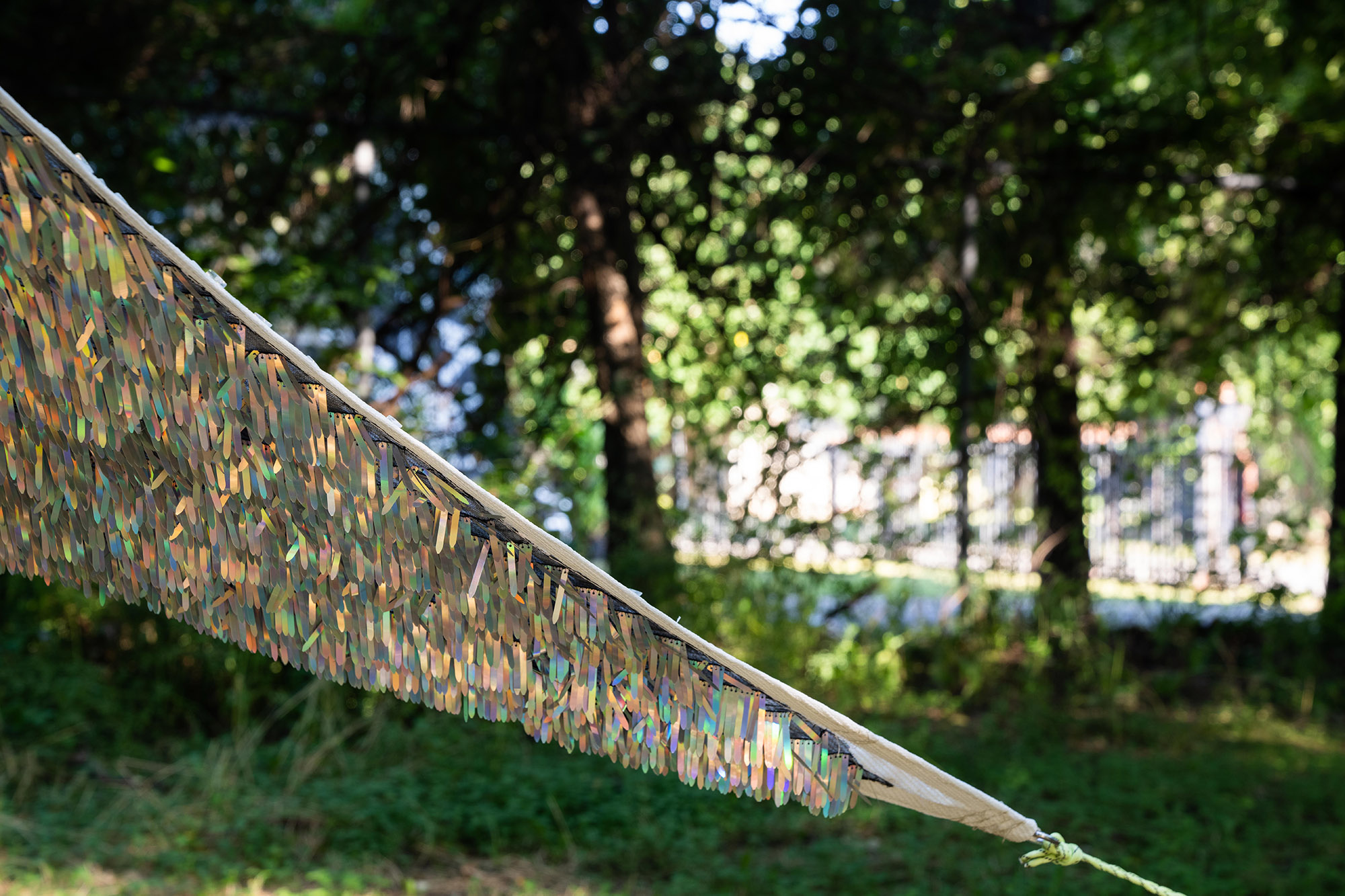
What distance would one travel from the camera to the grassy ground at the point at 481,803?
12.2ft

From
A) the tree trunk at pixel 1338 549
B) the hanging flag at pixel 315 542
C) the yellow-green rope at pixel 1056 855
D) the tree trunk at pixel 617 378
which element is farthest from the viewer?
the tree trunk at pixel 1338 549

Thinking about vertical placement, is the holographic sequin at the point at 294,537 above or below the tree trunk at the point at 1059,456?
below

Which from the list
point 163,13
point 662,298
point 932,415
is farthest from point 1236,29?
point 163,13

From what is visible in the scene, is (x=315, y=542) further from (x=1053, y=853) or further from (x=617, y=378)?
(x=617, y=378)

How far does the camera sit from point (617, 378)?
20.5ft

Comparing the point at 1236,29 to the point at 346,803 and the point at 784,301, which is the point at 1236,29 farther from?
the point at 346,803

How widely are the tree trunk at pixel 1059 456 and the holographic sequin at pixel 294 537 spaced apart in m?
6.33

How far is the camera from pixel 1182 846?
4109 millimetres

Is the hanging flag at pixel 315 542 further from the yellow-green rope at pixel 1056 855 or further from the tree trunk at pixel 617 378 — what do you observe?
the tree trunk at pixel 617 378

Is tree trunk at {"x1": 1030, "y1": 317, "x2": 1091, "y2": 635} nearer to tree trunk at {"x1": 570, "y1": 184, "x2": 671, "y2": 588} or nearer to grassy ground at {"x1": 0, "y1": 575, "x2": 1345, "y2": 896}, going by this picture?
grassy ground at {"x1": 0, "y1": 575, "x2": 1345, "y2": 896}

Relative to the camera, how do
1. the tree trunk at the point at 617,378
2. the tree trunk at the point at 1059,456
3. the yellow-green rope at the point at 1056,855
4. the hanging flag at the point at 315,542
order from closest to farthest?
the hanging flag at the point at 315,542 < the yellow-green rope at the point at 1056,855 < the tree trunk at the point at 617,378 < the tree trunk at the point at 1059,456

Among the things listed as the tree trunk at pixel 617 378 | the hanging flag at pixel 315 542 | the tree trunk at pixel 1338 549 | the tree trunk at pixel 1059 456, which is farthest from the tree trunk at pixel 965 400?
the hanging flag at pixel 315 542

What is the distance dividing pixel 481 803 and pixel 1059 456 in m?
4.72

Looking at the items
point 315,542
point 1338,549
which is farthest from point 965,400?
point 315,542
